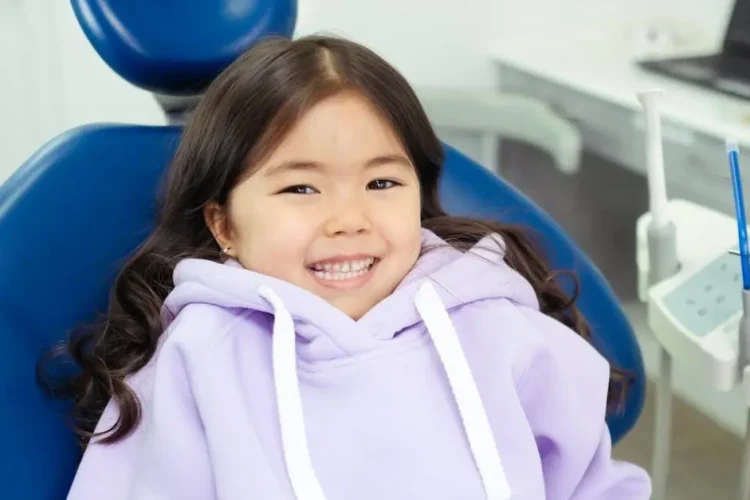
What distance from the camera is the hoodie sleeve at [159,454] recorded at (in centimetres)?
72

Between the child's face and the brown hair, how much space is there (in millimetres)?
21

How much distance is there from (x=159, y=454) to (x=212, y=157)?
281mm

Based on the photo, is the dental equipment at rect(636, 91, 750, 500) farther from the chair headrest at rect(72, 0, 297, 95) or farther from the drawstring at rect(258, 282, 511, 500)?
the chair headrest at rect(72, 0, 297, 95)

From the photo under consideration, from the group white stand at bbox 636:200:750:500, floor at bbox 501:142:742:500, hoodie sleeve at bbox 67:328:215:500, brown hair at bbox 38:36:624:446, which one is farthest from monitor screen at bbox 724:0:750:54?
hoodie sleeve at bbox 67:328:215:500

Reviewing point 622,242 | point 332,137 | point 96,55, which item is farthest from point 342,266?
point 622,242

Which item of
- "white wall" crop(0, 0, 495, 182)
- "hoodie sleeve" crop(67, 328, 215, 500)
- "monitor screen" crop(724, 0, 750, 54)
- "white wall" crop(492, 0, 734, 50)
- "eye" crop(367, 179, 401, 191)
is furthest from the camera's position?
→ "white wall" crop(492, 0, 734, 50)

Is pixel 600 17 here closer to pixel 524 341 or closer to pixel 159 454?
pixel 524 341

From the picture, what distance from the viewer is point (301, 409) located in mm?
748

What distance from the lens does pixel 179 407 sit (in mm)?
745

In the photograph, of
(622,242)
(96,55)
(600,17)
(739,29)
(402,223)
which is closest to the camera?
(402,223)

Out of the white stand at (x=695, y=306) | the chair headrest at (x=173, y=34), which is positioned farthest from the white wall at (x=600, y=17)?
the chair headrest at (x=173, y=34)

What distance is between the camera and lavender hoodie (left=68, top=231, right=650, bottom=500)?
725 mm

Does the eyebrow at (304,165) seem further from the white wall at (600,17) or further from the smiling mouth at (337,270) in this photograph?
the white wall at (600,17)

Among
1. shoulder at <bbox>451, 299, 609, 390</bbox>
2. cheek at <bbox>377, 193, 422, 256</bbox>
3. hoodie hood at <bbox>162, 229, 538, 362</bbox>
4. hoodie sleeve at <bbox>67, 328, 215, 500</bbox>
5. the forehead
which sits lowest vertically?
hoodie sleeve at <bbox>67, 328, 215, 500</bbox>
